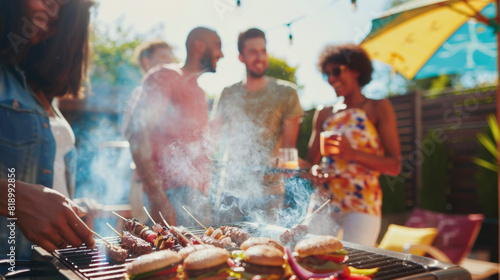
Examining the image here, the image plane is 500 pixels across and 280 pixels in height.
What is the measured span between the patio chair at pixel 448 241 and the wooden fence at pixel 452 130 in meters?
2.99

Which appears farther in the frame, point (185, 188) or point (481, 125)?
point (481, 125)

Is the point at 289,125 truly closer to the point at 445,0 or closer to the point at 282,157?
the point at 282,157

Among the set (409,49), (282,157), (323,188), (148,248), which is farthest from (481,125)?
(148,248)

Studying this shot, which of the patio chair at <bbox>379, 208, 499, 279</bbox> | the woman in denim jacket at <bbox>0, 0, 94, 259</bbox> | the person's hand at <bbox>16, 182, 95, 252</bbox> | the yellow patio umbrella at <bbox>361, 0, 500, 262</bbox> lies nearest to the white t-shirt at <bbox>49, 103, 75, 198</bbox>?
the woman in denim jacket at <bbox>0, 0, 94, 259</bbox>

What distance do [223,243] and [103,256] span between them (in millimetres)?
626

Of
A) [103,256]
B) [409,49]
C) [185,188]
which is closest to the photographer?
[103,256]

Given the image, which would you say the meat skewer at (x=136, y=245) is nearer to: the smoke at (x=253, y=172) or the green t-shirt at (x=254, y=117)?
the smoke at (x=253, y=172)

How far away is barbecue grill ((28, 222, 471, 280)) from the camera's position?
1587 millimetres

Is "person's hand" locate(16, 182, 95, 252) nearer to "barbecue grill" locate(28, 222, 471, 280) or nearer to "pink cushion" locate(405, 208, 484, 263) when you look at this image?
"barbecue grill" locate(28, 222, 471, 280)

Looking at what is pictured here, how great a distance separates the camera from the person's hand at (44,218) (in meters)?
1.61

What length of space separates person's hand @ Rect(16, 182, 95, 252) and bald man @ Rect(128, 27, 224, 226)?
1095mm

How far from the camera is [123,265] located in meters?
1.73

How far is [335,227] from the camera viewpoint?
3.14m

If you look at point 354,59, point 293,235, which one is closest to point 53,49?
point 293,235
